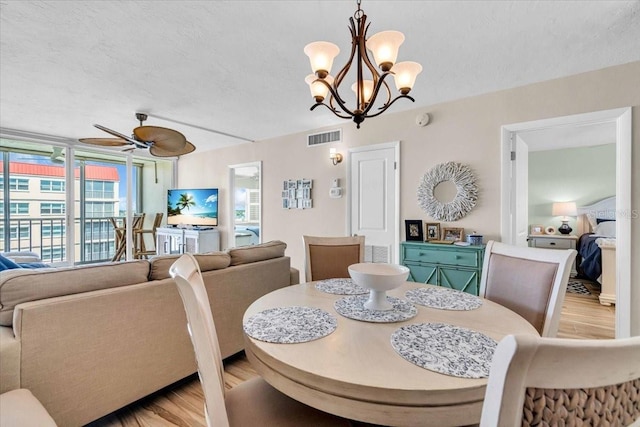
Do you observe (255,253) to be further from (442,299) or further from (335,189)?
(335,189)

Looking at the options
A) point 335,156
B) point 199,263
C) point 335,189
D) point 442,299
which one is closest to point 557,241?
point 335,189

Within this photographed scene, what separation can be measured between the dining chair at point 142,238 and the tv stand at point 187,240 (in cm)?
25

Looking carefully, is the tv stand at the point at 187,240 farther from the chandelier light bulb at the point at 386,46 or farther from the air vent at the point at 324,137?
the chandelier light bulb at the point at 386,46

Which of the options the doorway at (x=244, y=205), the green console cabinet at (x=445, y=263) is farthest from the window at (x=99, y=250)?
the green console cabinet at (x=445, y=263)

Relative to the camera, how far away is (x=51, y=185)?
4809mm

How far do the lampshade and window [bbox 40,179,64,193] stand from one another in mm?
8505

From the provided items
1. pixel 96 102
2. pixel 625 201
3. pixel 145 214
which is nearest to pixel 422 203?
pixel 625 201

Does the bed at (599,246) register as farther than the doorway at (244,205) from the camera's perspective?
No

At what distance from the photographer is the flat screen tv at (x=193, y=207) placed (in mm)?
5641

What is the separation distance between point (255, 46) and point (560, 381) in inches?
94.5

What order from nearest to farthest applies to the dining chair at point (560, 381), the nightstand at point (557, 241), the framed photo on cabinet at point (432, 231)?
the dining chair at point (560, 381)
the framed photo on cabinet at point (432, 231)
the nightstand at point (557, 241)

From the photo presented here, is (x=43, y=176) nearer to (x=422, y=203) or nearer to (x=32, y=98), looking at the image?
(x=32, y=98)

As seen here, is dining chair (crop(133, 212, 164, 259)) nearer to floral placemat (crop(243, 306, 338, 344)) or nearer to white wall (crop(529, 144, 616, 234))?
floral placemat (crop(243, 306, 338, 344))

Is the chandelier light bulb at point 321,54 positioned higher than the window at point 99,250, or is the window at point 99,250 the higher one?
the chandelier light bulb at point 321,54
